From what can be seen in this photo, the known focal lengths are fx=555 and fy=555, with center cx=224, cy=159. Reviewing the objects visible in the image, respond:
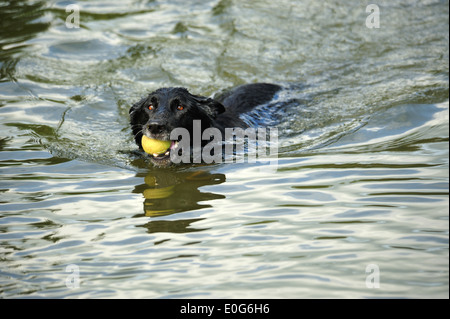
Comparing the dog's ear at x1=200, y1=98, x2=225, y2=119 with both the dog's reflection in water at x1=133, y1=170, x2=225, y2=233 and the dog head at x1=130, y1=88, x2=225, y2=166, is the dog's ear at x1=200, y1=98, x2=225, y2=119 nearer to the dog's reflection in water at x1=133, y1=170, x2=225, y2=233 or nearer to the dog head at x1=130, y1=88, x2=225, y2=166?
the dog head at x1=130, y1=88, x2=225, y2=166

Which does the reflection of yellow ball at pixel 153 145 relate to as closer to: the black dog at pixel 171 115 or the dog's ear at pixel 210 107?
the black dog at pixel 171 115

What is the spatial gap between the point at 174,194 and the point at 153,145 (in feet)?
2.69

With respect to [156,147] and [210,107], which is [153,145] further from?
[210,107]

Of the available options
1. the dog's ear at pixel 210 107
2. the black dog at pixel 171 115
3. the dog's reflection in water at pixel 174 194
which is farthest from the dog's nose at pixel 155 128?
the dog's ear at pixel 210 107

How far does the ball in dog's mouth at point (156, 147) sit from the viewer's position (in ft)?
21.1

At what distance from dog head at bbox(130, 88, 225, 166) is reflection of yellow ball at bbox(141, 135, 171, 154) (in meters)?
0.06

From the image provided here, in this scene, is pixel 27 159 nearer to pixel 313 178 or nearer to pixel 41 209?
pixel 41 209

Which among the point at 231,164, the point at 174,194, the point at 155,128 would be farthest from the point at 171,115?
the point at 174,194

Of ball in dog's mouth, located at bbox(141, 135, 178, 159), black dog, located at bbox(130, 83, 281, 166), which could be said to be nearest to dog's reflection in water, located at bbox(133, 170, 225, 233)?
ball in dog's mouth, located at bbox(141, 135, 178, 159)

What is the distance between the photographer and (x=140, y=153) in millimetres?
6957

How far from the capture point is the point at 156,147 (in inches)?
253

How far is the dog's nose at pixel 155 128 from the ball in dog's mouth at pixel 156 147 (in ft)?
0.39

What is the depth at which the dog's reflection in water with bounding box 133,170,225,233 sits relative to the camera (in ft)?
16.6
